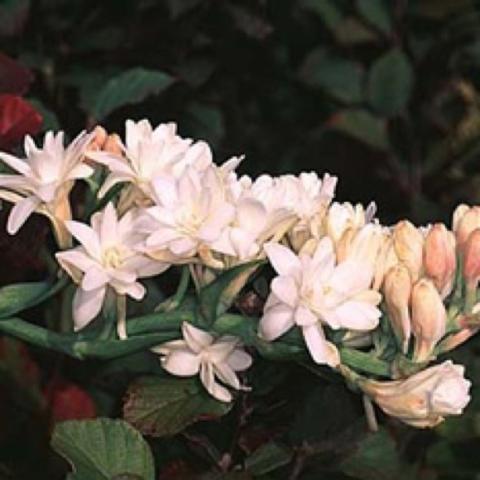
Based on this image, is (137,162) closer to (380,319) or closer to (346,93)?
(380,319)

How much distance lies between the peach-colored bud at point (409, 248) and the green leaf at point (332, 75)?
1.18 metres

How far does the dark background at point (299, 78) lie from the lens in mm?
1819

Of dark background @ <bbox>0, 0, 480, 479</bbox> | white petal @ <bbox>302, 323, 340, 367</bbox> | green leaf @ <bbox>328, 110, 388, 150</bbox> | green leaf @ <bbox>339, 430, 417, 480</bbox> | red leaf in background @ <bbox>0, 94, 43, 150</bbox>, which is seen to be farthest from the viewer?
green leaf @ <bbox>328, 110, 388, 150</bbox>

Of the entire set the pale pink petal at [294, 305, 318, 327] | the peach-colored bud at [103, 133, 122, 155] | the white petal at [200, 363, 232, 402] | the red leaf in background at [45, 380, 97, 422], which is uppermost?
the pale pink petal at [294, 305, 318, 327]

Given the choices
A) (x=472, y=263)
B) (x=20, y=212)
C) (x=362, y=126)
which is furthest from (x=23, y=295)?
(x=362, y=126)

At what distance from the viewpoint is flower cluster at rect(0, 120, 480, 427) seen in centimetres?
89

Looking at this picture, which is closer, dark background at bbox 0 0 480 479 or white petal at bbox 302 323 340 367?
white petal at bbox 302 323 340 367

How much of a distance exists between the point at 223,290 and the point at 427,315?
12 cm

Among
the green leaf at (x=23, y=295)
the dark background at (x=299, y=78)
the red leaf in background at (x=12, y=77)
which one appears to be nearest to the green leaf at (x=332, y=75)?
the dark background at (x=299, y=78)

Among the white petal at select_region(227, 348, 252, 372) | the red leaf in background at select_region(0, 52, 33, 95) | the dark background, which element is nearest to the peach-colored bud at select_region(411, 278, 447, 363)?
the white petal at select_region(227, 348, 252, 372)

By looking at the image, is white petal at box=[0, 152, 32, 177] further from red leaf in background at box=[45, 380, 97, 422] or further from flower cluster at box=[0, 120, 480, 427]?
red leaf in background at box=[45, 380, 97, 422]

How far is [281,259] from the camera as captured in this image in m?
0.89

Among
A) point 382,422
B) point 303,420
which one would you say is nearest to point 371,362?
point 303,420

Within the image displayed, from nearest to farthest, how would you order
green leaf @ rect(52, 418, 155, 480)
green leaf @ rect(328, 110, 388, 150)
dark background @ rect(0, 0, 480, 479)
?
green leaf @ rect(52, 418, 155, 480) < dark background @ rect(0, 0, 480, 479) < green leaf @ rect(328, 110, 388, 150)
